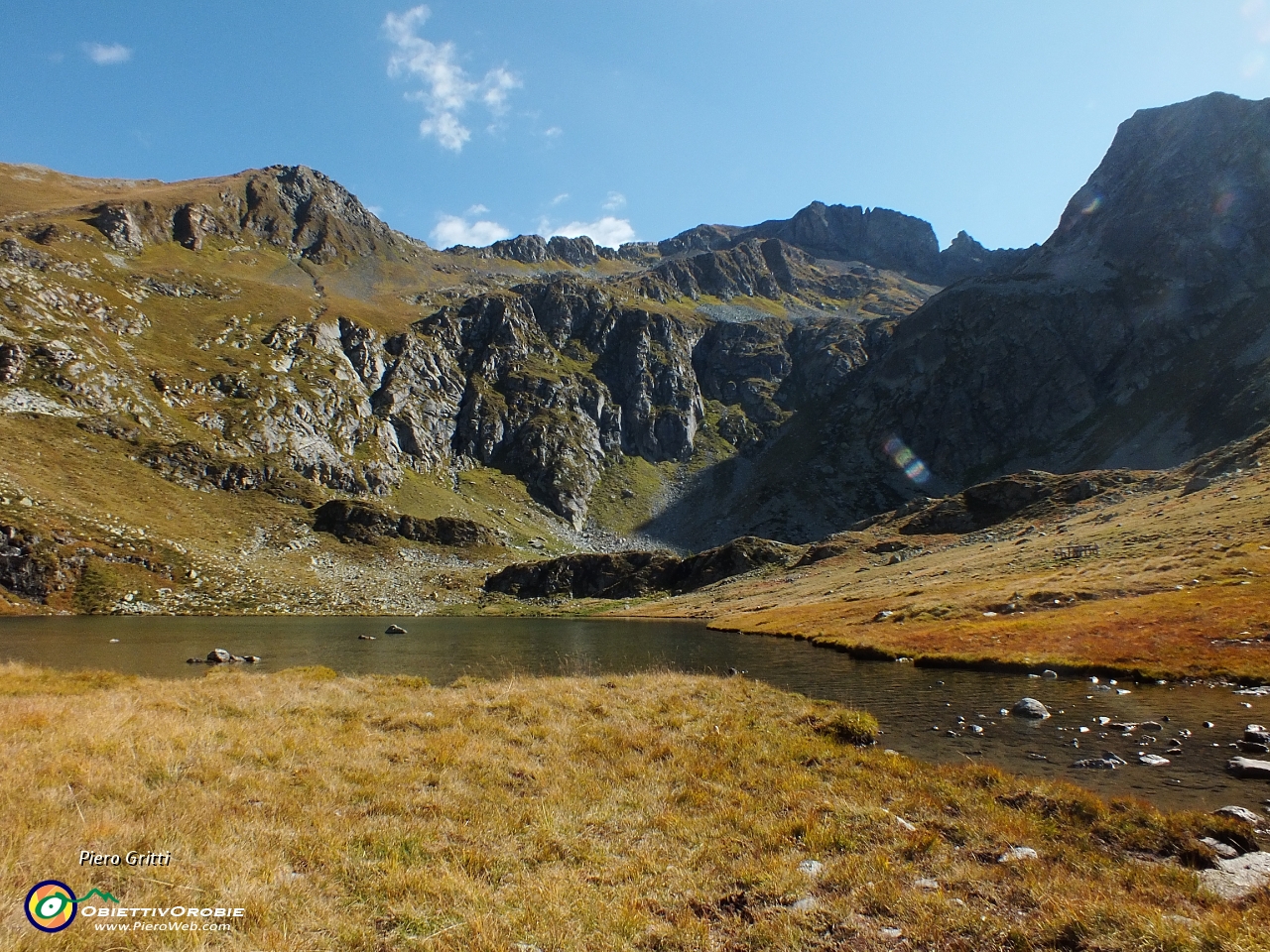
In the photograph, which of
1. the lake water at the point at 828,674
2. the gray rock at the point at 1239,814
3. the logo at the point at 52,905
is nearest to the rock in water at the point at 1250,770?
the lake water at the point at 828,674

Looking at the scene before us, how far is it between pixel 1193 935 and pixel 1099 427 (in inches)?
8881

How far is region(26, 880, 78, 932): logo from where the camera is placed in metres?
6.20

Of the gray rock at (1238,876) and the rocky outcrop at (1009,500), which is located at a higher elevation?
the gray rock at (1238,876)

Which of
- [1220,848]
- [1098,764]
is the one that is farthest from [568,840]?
[1098,764]

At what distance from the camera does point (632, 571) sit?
149m

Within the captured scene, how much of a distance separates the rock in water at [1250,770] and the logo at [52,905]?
71.0ft

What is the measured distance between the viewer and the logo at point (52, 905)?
6204mm

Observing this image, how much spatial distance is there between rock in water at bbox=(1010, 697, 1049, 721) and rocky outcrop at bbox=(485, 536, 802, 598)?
4437 inches

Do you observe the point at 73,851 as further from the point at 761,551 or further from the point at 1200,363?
the point at 1200,363

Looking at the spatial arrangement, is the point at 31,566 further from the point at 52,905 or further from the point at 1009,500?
the point at 1009,500

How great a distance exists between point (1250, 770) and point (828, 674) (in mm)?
20086

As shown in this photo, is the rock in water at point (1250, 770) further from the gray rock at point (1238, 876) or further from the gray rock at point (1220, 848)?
the gray rock at point (1238, 876)

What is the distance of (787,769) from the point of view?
47.5 ft

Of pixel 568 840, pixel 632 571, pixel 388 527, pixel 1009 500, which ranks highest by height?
pixel 388 527
